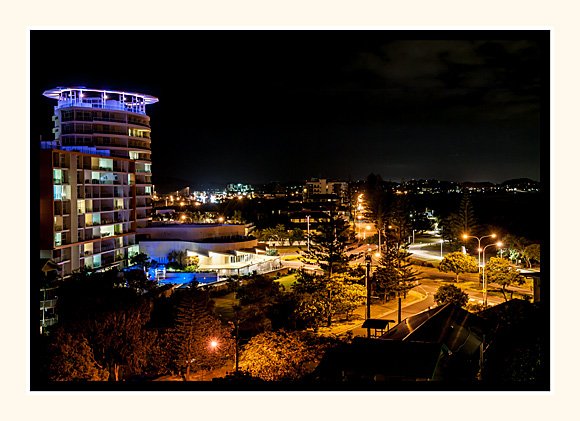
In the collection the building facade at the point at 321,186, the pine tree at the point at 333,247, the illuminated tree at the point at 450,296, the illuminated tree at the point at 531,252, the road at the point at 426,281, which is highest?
the building facade at the point at 321,186

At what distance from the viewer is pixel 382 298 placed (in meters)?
17.8

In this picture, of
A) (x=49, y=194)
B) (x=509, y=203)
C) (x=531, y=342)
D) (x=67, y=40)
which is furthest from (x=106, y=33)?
(x=509, y=203)

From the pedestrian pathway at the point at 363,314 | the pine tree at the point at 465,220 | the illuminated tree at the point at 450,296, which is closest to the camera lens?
the pedestrian pathway at the point at 363,314

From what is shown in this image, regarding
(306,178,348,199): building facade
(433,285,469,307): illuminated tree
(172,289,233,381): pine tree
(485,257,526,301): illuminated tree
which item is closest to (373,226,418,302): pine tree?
(433,285,469,307): illuminated tree

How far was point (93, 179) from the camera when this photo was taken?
71.8 feet

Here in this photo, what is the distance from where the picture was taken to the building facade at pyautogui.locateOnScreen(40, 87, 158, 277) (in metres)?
18.4

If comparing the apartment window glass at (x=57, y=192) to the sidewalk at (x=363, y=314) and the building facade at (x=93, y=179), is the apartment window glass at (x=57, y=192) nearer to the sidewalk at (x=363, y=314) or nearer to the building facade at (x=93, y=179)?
the building facade at (x=93, y=179)

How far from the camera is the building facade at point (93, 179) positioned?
18422mm

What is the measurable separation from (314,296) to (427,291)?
6591mm

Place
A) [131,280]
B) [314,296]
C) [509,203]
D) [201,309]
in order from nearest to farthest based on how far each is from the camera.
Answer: [201,309]
[314,296]
[131,280]
[509,203]

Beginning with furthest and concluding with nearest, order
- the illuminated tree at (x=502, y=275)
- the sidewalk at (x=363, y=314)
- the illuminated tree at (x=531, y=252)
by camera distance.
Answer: the illuminated tree at (x=531, y=252)
the illuminated tree at (x=502, y=275)
the sidewalk at (x=363, y=314)

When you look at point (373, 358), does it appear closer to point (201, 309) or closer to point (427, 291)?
point (201, 309)

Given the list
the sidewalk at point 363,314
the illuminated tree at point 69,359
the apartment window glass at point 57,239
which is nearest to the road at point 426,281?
the sidewalk at point 363,314

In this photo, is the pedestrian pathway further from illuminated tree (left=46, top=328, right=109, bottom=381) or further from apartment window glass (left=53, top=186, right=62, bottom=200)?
apartment window glass (left=53, top=186, right=62, bottom=200)
